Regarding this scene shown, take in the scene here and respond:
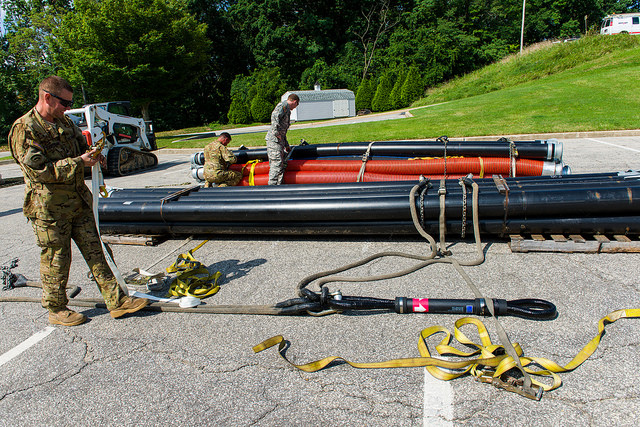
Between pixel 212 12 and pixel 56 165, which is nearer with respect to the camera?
pixel 56 165

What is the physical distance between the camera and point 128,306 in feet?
12.1

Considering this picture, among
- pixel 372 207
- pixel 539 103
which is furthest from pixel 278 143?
pixel 539 103

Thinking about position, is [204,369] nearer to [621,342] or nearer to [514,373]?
[514,373]

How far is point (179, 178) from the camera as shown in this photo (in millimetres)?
11266

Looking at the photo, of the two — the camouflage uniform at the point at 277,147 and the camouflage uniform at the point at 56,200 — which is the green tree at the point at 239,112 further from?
the camouflage uniform at the point at 56,200

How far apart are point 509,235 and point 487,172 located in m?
2.12

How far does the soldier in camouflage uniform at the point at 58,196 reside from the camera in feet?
10.7

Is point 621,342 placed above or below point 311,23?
below

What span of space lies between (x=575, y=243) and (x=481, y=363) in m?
2.43

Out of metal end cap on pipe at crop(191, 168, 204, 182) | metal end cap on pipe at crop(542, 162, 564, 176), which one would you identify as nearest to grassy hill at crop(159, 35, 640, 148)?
metal end cap on pipe at crop(191, 168, 204, 182)

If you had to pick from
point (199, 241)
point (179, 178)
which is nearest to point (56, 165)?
point (199, 241)

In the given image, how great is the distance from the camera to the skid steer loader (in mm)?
12586

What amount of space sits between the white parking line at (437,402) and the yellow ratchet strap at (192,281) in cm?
227

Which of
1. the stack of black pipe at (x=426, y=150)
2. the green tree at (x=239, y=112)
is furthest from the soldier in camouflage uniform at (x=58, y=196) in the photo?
the green tree at (x=239, y=112)
